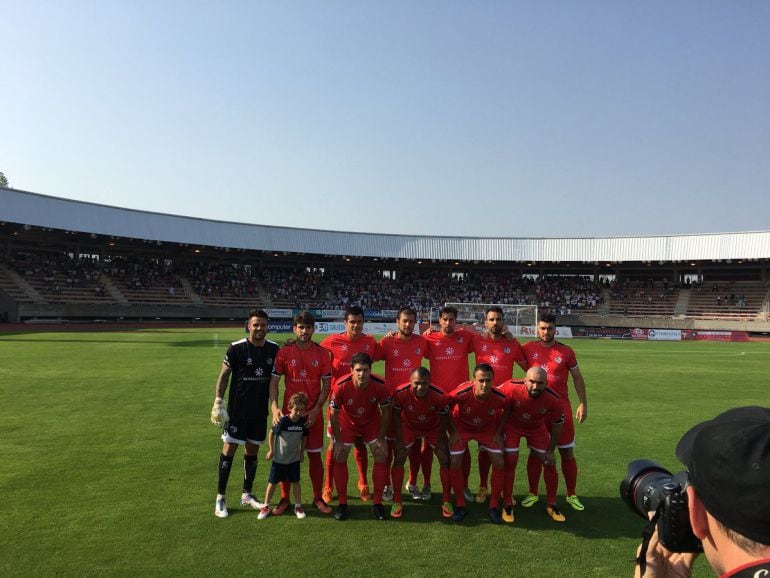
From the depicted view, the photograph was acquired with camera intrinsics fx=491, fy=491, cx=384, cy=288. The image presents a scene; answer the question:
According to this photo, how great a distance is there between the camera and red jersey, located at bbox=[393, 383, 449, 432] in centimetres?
591

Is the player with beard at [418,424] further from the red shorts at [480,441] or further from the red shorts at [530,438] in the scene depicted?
the red shorts at [530,438]

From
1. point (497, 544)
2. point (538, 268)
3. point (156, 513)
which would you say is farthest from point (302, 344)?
point (538, 268)

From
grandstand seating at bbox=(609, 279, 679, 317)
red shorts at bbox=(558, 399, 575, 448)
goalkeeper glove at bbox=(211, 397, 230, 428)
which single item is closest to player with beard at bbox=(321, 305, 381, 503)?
goalkeeper glove at bbox=(211, 397, 230, 428)

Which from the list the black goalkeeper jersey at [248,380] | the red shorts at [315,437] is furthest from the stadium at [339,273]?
the black goalkeeper jersey at [248,380]

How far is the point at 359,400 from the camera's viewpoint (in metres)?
6.00

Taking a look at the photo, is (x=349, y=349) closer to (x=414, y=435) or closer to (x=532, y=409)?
(x=414, y=435)

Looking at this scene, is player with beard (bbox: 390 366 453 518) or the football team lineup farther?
player with beard (bbox: 390 366 453 518)

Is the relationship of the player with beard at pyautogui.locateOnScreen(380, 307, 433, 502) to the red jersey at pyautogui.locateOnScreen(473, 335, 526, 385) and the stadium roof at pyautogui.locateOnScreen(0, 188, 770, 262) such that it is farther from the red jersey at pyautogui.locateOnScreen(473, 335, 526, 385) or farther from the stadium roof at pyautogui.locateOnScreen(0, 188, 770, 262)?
the stadium roof at pyautogui.locateOnScreen(0, 188, 770, 262)

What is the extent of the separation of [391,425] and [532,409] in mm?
1744

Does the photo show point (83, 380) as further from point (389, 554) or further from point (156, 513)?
point (389, 554)

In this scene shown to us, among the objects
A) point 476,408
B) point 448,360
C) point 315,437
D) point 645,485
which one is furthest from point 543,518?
point 645,485

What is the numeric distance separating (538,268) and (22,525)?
174ft

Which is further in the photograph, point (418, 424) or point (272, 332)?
point (272, 332)

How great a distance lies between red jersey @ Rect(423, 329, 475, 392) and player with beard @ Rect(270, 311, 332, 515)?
4.93 feet
